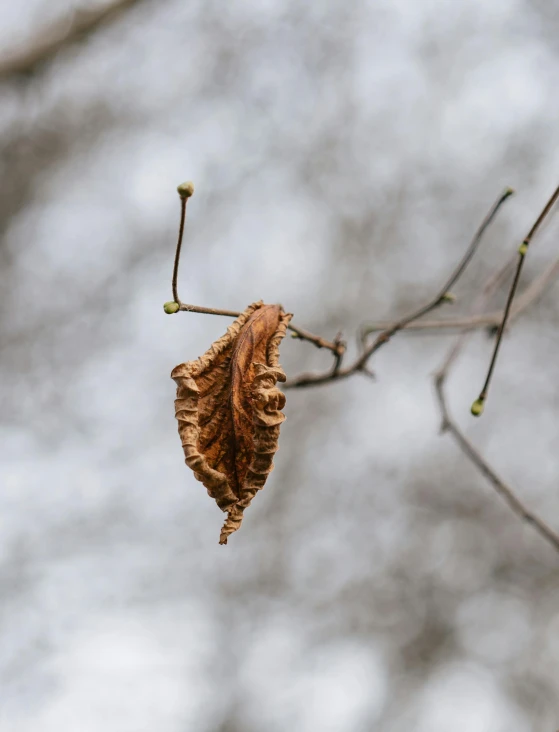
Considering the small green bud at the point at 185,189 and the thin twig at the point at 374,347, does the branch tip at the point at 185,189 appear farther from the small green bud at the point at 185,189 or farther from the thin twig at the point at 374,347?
the thin twig at the point at 374,347

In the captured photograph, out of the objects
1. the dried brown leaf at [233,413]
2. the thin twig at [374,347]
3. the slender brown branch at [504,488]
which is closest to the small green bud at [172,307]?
the dried brown leaf at [233,413]

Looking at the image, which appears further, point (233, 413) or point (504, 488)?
point (504, 488)

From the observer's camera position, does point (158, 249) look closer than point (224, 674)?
Yes

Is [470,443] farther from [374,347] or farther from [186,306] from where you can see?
[186,306]

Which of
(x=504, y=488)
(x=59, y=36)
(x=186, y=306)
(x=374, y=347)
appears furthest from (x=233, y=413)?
(x=59, y=36)

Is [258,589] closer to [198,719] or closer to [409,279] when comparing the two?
[198,719]

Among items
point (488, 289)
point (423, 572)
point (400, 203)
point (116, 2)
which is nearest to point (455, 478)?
point (423, 572)

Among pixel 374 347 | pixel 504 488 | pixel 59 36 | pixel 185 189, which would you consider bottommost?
pixel 504 488
